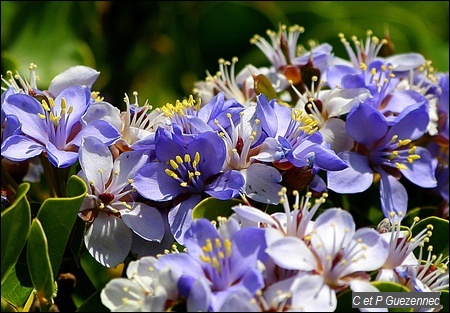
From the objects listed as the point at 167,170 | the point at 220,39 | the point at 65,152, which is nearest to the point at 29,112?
the point at 65,152

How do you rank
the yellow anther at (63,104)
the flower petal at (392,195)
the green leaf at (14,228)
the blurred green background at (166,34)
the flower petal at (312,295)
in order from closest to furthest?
the flower petal at (312,295)
the green leaf at (14,228)
the yellow anther at (63,104)
the flower petal at (392,195)
the blurred green background at (166,34)

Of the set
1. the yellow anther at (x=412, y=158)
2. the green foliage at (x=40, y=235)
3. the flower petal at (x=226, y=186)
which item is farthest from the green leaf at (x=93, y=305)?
the yellow anther at (x=412, y=158)

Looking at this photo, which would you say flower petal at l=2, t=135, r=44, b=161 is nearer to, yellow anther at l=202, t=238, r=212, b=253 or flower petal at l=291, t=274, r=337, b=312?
yellow anther at l=202, t=238, r=212, b=253

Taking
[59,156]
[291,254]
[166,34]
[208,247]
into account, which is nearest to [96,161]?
[59,156]

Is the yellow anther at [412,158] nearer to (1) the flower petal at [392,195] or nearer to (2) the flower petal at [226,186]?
(1) the flower petal at [392,195]

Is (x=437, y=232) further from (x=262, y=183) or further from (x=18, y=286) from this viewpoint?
(x=18, y=286)
